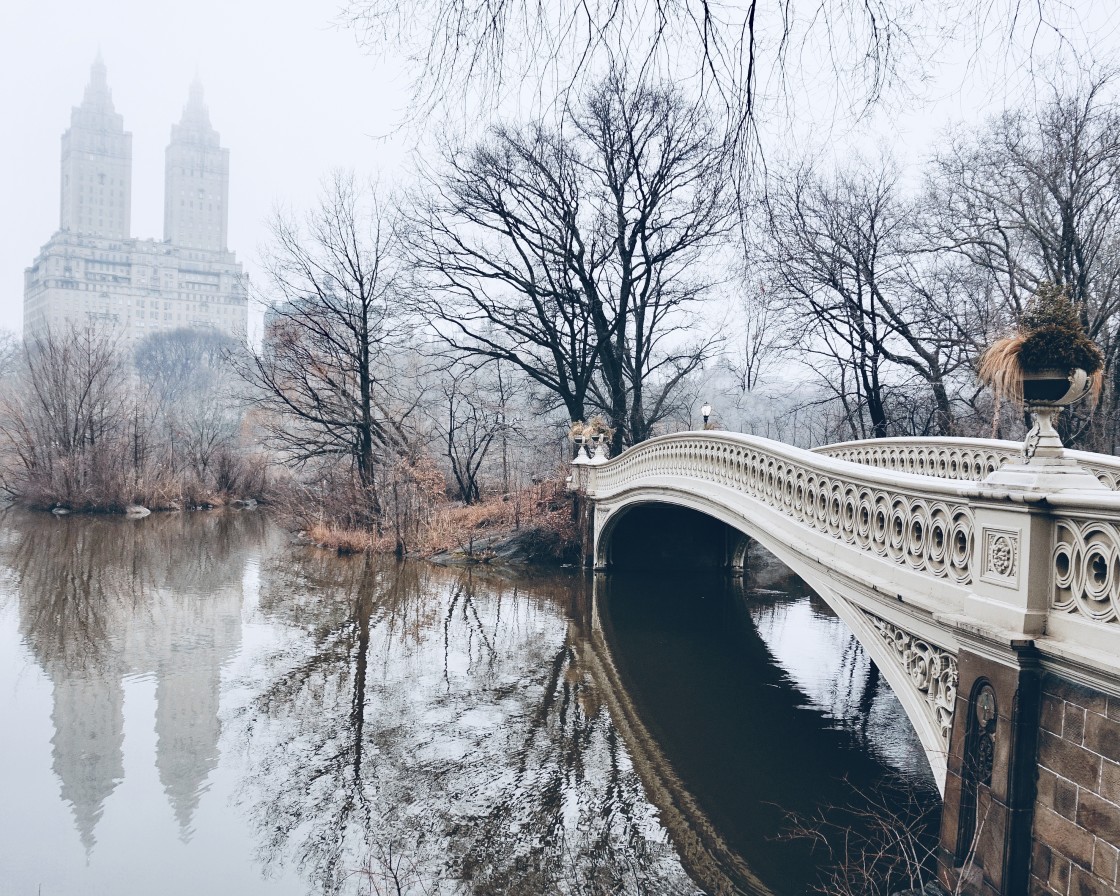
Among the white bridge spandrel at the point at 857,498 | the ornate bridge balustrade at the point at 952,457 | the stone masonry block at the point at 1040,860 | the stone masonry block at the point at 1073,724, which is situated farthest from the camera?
the ornate bridge balustrade at the point at 952,457

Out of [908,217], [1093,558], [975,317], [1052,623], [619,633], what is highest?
[908,217]

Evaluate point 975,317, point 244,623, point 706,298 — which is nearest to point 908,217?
point 975,317

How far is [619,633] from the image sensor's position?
1308 centimetres

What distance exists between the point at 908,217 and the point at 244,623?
16283 mm

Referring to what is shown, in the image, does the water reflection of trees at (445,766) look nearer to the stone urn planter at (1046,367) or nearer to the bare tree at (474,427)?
the stone urn planter at (1046,367)

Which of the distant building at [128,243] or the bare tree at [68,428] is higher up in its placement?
the distant building at [128,243]

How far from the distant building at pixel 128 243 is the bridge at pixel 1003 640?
298 ft

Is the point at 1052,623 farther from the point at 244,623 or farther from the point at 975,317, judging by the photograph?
the point at 975,317

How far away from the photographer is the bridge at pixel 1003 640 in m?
3.50

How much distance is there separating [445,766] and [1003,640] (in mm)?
5102

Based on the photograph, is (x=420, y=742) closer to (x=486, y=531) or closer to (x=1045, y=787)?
(x=1045, y=787)

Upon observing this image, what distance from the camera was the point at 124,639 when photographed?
1148 centimetres

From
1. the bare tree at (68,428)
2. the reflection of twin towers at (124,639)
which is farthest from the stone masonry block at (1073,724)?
the bare tree at (68,428)

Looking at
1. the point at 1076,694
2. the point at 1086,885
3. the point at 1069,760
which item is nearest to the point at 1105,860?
the point at 1086,885
